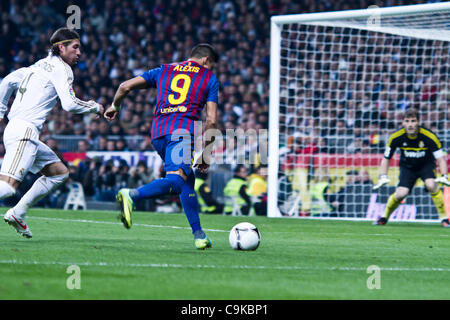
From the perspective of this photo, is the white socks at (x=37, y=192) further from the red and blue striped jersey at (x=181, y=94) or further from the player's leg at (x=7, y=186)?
the red and blue striped jersey at (x=181, y=94)

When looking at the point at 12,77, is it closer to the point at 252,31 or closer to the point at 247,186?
the point at 247,186

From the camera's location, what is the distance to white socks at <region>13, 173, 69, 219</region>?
283 inches

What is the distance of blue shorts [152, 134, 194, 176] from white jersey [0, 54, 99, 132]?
81 cm

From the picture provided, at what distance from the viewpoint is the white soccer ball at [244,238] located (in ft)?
22.4

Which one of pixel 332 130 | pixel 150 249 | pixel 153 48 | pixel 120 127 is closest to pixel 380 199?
pixel 332 130

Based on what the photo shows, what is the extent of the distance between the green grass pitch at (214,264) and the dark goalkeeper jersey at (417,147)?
2176mm

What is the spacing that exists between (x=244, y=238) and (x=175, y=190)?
0.76 metres

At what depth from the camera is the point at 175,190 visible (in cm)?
668

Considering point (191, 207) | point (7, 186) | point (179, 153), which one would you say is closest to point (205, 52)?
point (179, 153)

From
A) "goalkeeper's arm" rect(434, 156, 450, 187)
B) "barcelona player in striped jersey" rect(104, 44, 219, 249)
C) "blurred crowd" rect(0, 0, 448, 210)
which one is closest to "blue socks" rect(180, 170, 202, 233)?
"barcelona player in striped jersey" rect(104, 44, 219, 249)

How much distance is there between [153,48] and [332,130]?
8.07 m

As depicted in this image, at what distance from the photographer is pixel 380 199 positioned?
13938 millimetres

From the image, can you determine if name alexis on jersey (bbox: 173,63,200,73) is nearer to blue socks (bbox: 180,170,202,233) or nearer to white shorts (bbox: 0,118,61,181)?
Answer: blue socks (bbox: 180,170,202,233)
